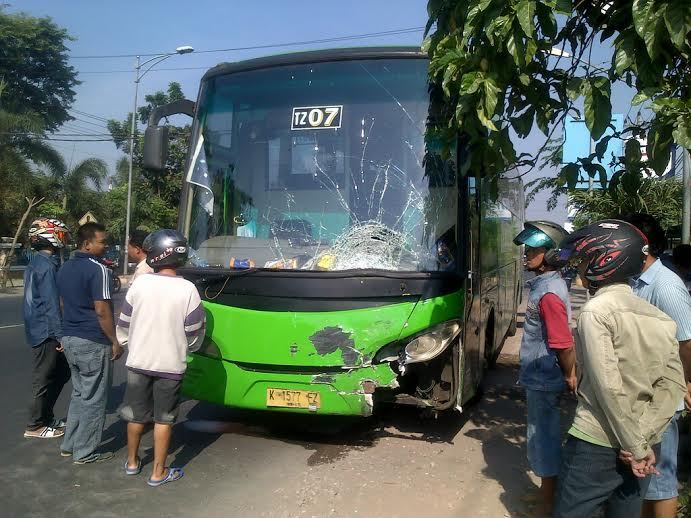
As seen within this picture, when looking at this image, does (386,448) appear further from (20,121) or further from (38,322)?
(20,121)

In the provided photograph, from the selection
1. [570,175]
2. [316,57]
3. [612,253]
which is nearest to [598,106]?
[570,175]

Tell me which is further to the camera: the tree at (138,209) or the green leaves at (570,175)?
the tree at (138,209)

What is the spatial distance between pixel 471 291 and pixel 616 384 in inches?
112

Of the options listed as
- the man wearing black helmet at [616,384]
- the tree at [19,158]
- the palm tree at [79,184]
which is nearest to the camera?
the man wearing black helmet at [616,384]

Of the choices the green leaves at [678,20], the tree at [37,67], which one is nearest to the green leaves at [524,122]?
the green leaves at [678,20]

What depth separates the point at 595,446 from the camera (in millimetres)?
2656

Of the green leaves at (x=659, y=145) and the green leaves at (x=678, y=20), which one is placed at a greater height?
the green leaves at (x=678, y=20)

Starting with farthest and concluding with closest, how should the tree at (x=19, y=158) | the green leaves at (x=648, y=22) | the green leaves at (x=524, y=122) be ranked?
the tree at (x=19, y=158) < the green leaves at (x=524, y=122) < the green leaves at (x=648, y=22)

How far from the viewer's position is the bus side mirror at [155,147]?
5895 mm

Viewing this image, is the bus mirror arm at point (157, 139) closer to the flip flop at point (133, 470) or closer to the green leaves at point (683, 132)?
the flip flop at point (133, 470)

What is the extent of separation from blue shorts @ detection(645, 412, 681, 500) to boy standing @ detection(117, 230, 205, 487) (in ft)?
10.1

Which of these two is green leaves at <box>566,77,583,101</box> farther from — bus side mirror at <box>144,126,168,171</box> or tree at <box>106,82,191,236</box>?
Answer: tree at <box>106,82,191,236</box>

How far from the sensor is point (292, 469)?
16.3 ft

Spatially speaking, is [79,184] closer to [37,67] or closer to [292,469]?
[37,67]
